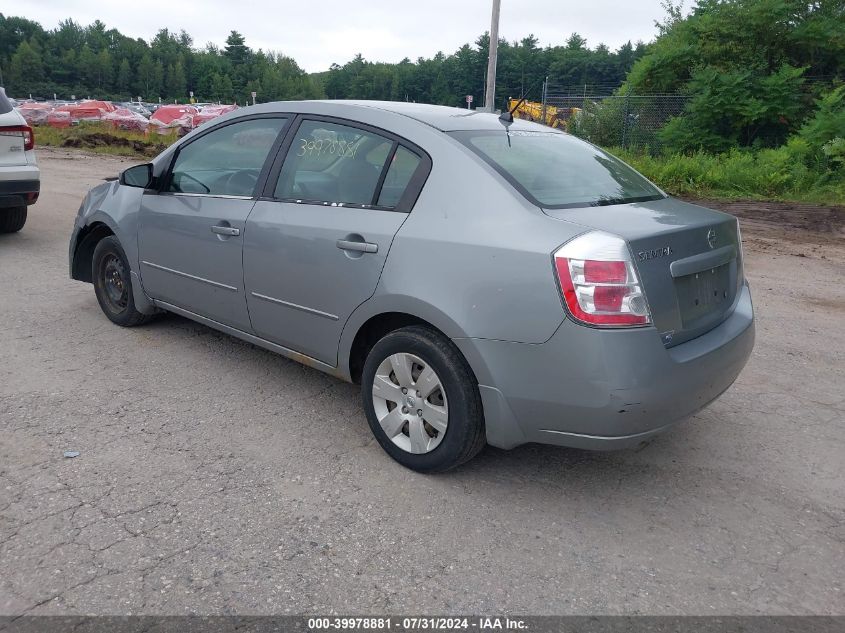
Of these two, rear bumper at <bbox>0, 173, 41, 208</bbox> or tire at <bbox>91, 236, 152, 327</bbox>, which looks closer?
tire at <bbox>91, 236, 152, 327</bbox>

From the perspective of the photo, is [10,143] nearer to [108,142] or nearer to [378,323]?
[378,323]

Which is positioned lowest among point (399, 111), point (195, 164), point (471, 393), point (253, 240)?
point (471, 393)

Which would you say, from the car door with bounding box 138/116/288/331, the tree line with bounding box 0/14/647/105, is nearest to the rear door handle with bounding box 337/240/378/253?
the car door with bounding box 138/116/288/331

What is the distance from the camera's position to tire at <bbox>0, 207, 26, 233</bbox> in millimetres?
8695

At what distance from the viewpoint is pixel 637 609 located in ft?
8.30

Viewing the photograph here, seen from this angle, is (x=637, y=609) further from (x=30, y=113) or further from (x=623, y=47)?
(x=623, y=47)

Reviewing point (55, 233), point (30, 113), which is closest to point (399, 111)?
point (55, 233)

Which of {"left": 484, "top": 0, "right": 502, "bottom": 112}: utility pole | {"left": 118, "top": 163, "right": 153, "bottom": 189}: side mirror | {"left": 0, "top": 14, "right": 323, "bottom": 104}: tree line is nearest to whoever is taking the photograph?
{"left": 118, "top": 163, "right": 153, "bottom": 189}: side mirror

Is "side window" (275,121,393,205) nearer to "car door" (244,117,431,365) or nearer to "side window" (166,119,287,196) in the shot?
"car door" (244,117,431,365)

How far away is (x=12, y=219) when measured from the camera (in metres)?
8.76

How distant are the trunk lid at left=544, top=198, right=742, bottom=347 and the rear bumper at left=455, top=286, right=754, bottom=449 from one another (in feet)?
0.38

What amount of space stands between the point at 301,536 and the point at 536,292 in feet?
4.39

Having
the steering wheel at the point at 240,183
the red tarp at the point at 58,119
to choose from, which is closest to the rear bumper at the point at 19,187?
the steering wheel at the point at 240,183

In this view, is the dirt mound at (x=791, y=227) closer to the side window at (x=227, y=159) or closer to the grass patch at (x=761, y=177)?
the grass patch at (x=761, y=177)
